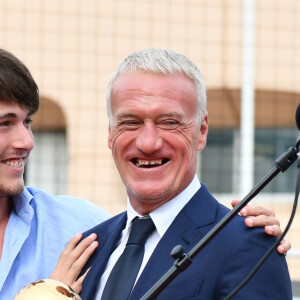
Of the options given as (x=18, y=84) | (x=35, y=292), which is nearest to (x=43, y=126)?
(x=18, y=84)

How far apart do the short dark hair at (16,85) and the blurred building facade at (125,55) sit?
6.05 metres

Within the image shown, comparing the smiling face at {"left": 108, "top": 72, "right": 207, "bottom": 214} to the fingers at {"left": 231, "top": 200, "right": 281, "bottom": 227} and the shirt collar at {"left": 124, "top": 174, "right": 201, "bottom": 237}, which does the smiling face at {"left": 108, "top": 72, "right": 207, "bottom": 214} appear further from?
the fingers at {"left": 231, "top": 200, "right": 281, "bottom": 227}

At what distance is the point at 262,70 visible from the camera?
29.1 ft

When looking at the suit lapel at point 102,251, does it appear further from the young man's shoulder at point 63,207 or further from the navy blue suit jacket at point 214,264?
the young man's shoulder at point 63,207

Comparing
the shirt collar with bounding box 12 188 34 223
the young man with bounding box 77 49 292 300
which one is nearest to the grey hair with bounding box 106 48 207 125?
the young man with bounding box 77 49 292 300

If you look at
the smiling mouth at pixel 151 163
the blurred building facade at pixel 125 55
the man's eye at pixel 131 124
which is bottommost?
the blurred building facade at pixel 125 55

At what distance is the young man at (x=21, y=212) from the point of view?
2512 millimetres

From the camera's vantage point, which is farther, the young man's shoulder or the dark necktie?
the young man's shoulder

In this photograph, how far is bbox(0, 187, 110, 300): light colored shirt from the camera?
2512mm

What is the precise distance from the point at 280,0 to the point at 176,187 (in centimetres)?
698

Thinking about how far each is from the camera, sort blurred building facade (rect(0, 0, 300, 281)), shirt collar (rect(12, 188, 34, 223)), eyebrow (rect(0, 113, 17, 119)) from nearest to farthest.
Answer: eyebrow (rect(0, 113, 17, 119)) < shirt collar (rect(12, 188, 34, 223)) < blurred building facade (rect(0, 0, 300, 281))

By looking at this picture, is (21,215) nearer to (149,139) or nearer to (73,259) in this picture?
(73,259)

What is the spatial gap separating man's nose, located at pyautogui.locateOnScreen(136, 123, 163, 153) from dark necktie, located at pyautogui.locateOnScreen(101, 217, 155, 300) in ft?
0.68

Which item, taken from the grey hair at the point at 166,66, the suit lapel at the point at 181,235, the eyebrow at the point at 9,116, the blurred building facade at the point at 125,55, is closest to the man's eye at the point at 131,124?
the grey hair at the point at 166,66
